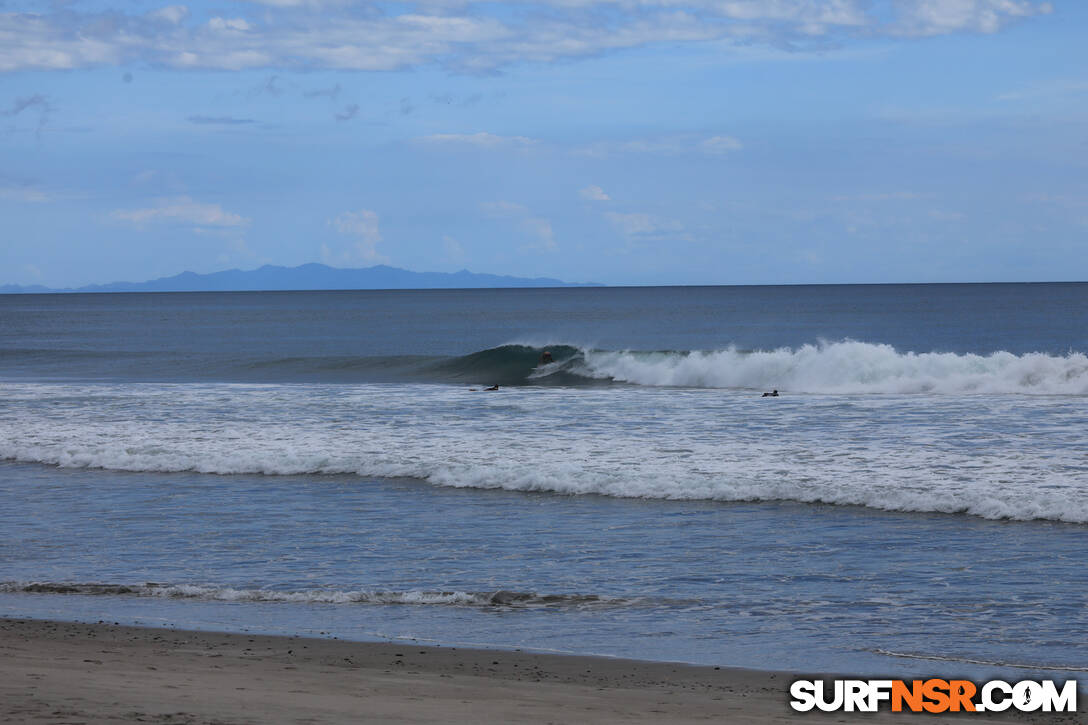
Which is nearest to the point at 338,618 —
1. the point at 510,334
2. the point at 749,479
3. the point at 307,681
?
the point at 307,681

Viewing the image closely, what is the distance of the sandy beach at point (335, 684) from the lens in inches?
249

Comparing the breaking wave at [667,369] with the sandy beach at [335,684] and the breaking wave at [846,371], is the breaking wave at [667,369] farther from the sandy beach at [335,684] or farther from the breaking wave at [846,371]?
the sandy beach at [335,684]

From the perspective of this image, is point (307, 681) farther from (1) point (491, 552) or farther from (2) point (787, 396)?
(2) point (787, 396)

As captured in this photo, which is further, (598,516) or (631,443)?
(631,443)

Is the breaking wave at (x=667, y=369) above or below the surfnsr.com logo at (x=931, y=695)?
above

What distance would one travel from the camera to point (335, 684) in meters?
7.21

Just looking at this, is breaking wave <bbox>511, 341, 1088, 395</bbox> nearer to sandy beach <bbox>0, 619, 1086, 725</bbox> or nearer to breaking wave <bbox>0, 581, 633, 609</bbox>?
breaking wave <bbox>0, 581, 633, 609</bbox>

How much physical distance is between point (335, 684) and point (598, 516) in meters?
7.06

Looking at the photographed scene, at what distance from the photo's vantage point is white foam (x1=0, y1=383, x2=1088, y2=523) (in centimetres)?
1502

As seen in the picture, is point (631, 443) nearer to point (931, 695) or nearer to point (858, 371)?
point (931, 695)

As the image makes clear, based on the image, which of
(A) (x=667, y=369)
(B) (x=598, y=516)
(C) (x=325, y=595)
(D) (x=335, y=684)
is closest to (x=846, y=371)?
(A) (x=667, y=369)

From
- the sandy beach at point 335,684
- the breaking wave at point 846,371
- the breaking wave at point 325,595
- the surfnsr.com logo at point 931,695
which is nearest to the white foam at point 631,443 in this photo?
the breaking wave at point 846,371

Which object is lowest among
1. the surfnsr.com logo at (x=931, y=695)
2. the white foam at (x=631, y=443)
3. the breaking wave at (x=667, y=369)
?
the surfnsr.com logo at (x=931, y=695)

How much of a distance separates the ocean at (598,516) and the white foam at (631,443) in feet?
0.26
